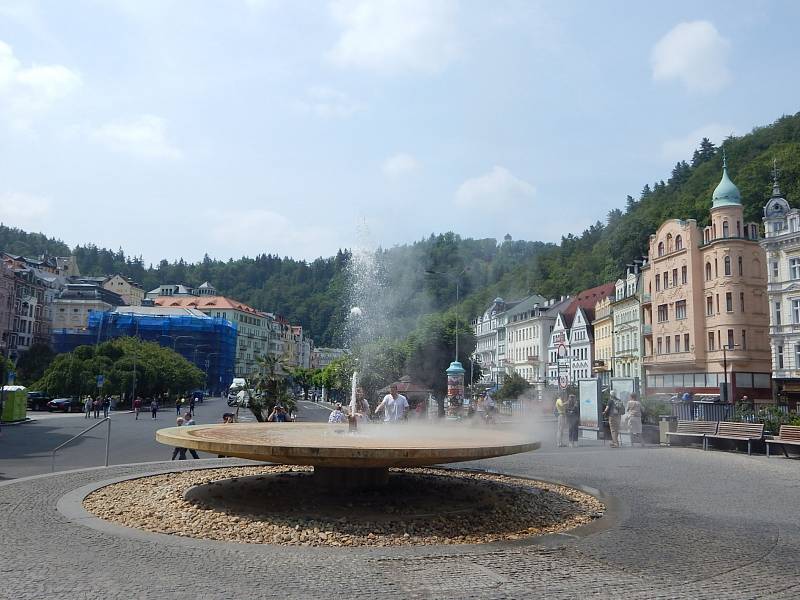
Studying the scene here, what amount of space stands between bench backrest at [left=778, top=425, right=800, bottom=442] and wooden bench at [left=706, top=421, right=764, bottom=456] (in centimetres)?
62

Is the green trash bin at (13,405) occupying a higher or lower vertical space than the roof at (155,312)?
lower

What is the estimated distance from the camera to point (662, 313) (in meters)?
65.3

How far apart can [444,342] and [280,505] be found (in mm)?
54061

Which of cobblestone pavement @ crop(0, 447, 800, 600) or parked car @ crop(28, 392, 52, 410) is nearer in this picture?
cobblestone pavement @ crop(0, 447, 800, 600)

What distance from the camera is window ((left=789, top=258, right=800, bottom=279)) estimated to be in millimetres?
50406

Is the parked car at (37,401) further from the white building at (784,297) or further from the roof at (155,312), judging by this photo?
the white building at (784,297)

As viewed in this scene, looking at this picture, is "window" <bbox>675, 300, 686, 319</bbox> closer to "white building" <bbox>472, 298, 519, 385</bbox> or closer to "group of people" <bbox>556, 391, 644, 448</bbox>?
"group of people" <bbox>556, 391, 644, 448</bbox>

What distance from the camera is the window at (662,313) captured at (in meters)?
64.6

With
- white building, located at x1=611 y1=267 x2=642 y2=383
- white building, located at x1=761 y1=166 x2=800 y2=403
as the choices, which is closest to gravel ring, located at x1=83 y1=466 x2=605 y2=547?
white building, located at x1=761 y1=166 x2=800 y2=403

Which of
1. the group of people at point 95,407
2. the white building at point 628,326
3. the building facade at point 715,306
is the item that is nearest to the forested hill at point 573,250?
the white building at point 628,326

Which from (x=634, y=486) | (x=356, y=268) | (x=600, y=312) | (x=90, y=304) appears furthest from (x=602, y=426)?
(x=90, y=304)

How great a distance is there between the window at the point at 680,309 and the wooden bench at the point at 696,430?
4121 centimetres

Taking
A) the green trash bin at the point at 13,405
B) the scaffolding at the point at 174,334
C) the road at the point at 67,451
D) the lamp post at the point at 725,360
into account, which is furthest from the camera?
the scaffolding at the point at 174,334

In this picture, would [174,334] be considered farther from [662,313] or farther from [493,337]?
[662,313]
